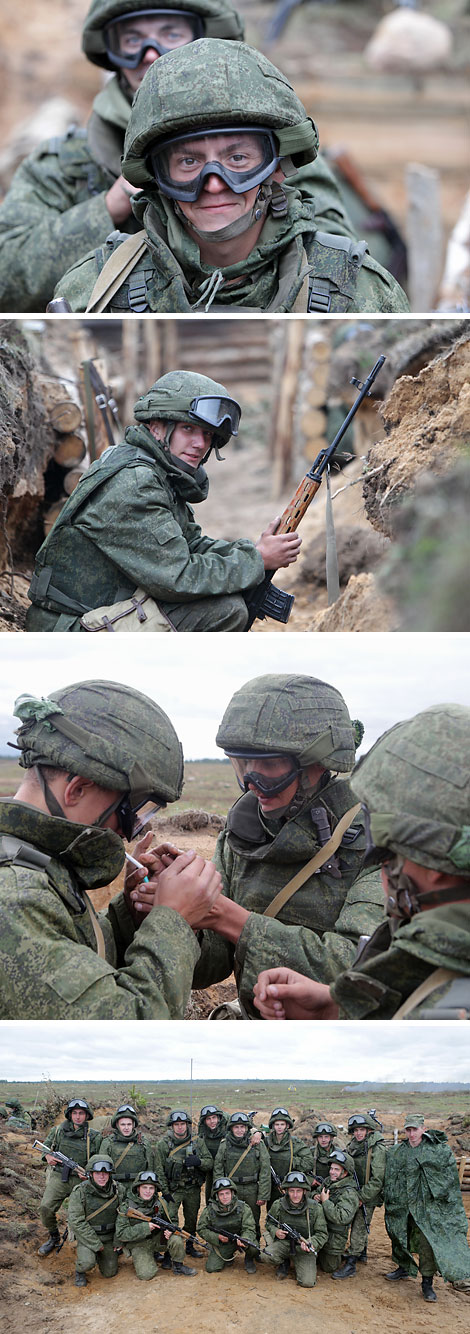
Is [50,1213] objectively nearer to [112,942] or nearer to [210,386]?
[112,942]

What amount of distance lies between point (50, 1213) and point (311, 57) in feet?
93.0

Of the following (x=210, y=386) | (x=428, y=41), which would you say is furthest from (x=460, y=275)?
(x=210, y=386)

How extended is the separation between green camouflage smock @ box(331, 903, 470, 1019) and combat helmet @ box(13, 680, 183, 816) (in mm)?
1035

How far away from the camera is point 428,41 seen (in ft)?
95.4

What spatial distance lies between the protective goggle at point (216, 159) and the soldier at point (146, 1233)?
4514 millimetres

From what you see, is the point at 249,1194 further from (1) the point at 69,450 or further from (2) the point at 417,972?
(1) the point at 69,450

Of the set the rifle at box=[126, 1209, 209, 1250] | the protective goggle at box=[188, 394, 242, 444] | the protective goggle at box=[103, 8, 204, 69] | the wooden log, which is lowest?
the rifle at box=[126, 1209, 209, 1250]

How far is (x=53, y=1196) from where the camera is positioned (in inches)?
253

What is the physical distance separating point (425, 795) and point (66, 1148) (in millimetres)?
2625

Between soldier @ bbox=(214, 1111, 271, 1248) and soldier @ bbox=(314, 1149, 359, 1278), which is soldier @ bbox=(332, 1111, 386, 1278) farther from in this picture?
soldier @ bbox=(214, 1111, 271, 1248)

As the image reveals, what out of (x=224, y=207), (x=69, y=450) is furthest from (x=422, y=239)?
(x=224, y=207)

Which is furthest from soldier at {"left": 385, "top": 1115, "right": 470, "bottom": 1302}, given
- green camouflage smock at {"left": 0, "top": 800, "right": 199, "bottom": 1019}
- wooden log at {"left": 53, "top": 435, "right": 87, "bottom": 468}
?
wooden log at {"left": 53, "top": 435, "right": 87, "bottom": 468}

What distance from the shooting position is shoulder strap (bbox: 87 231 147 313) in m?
6.99

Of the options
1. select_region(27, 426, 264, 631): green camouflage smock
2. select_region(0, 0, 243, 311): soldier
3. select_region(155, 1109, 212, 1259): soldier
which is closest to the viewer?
select_region(27, 426, 264, 631): green camouflage smock
